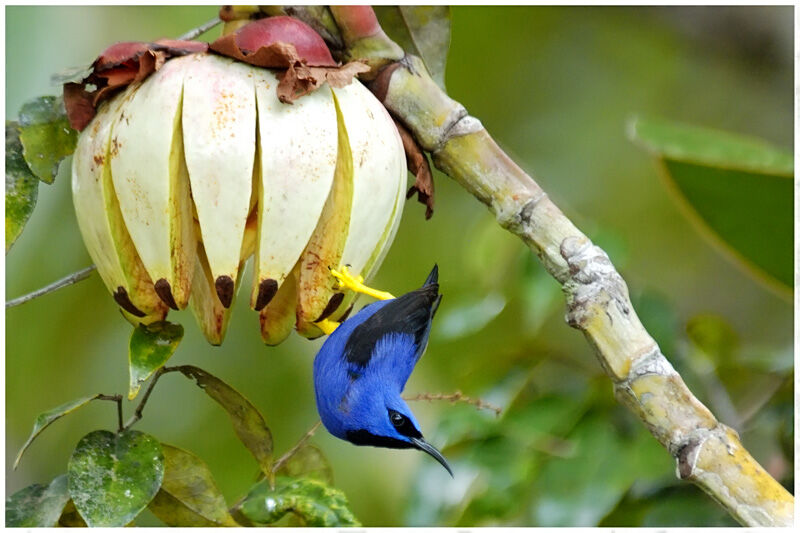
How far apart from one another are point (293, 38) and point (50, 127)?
0.96 ft

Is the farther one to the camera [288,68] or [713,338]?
[713,338]

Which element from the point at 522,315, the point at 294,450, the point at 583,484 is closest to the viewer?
the point at 294,450

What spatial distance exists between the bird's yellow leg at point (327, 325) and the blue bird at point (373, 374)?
2 centimetres

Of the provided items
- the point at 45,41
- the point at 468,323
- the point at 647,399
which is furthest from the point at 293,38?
the point at 45,41

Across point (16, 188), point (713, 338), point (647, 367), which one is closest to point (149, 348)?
point (16, 188)

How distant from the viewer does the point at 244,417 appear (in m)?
1.07

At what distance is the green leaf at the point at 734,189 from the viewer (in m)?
1.29

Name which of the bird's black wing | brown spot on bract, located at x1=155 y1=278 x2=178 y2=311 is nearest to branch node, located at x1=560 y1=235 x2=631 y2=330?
the bird's black wing

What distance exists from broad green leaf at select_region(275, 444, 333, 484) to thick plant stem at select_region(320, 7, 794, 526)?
1.67ft

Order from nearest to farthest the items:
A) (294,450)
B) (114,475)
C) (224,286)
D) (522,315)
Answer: (224,286) → (114,475) → (294,450) → (522,315)

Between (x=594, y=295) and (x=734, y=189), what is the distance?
443mm

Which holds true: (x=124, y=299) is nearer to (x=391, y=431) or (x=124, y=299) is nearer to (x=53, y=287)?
(x=53, y=287)

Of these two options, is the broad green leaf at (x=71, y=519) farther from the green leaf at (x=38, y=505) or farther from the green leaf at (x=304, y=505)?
the green leaf at (x=304, y=505)

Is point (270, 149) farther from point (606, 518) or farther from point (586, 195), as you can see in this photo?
point (586, 195)
